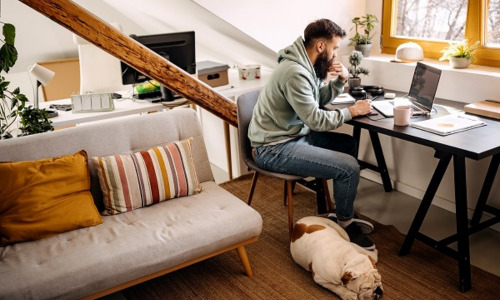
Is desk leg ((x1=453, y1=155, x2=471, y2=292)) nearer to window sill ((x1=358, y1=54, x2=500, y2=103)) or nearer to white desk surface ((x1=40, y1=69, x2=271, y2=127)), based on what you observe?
window sill ((x1=358, y1=54, x2=500, y2=103))

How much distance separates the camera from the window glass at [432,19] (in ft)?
10.5

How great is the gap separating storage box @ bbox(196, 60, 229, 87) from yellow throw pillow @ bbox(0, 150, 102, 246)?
4.85 ft

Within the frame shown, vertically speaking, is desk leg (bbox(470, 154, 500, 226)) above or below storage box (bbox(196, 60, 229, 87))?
below

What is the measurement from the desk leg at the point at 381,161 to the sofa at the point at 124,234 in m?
1.18

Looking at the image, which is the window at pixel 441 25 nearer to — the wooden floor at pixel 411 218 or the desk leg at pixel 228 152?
the wooden floor at pixel 411 218

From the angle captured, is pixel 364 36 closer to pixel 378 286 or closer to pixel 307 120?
pixel 307 120

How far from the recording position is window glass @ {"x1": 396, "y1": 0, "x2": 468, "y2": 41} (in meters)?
3.21

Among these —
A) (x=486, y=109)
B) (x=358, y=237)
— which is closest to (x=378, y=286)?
(x=358, y=237)

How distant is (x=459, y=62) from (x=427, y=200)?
103cm

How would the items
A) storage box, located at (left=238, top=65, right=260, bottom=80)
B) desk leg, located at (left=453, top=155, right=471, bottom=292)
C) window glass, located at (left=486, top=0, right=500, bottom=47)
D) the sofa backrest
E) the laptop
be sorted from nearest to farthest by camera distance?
desk leg, located at (left=453, top=155, right=471, bottom=292), the sofa backrest, the laptop, window glass, located at (left=486, top=0, right=500, bottom=47), storage box, located at (left=238, top=65, right=260, bottom=80)

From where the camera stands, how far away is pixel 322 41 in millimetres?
2664

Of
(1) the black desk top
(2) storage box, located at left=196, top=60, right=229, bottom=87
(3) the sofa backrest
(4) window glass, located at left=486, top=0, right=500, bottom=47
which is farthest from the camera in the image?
(2) storage box, located at left=196, top=60, right=229, bottom=87

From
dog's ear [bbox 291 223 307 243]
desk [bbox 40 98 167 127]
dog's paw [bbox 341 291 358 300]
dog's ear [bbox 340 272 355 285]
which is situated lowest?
dog's paw [bbox 341 291 358 300]

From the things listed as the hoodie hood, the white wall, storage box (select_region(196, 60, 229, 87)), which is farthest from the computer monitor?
the hoodie hood
